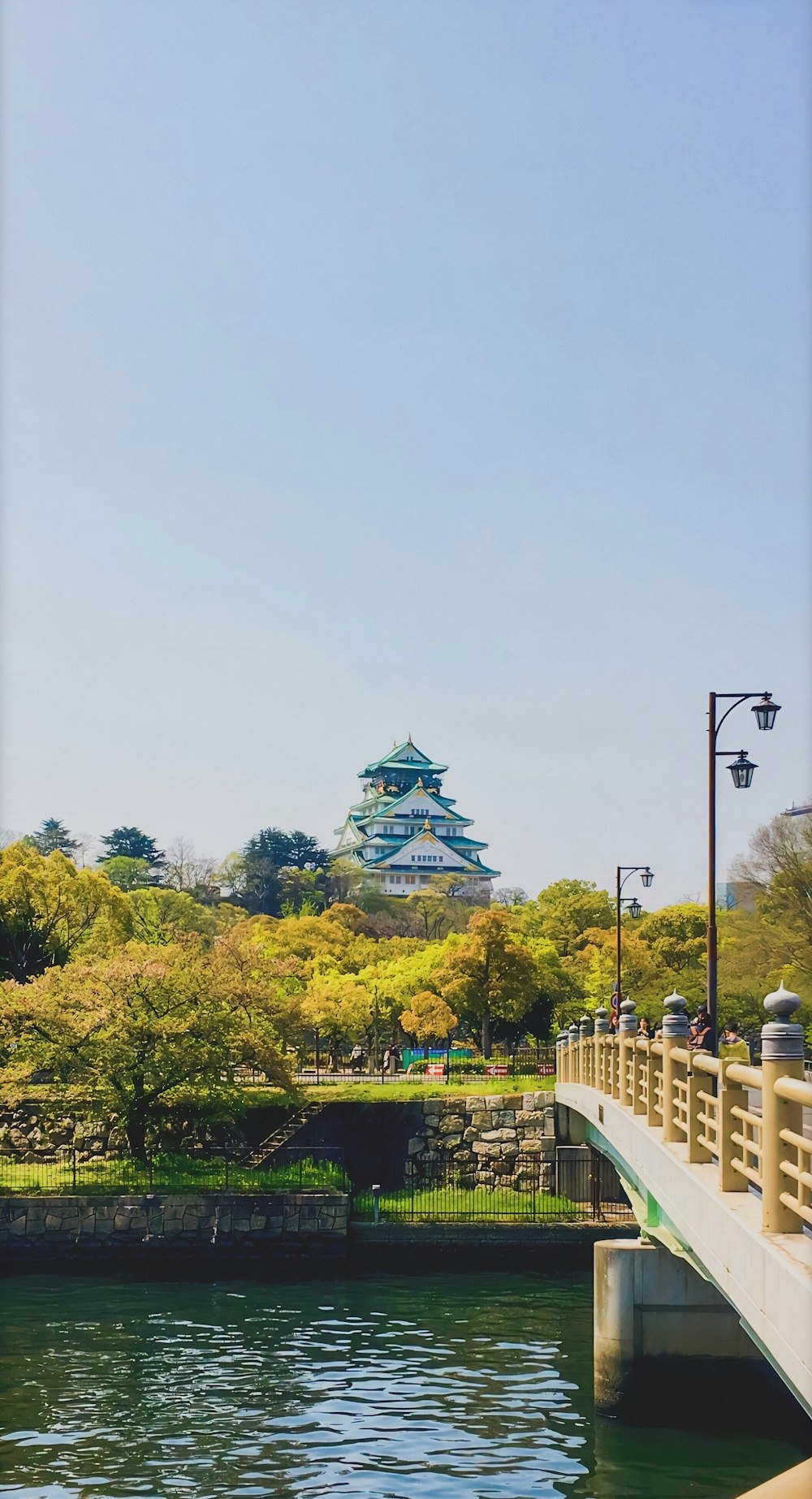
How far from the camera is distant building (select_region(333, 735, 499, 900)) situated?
434ft

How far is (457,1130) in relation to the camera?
3578 centimetres

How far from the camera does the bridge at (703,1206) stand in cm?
791

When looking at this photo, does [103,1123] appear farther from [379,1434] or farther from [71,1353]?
[379,1434]

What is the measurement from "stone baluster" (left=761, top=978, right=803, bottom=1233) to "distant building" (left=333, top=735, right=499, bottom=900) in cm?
11216

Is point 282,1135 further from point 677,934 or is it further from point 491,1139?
point 677,934

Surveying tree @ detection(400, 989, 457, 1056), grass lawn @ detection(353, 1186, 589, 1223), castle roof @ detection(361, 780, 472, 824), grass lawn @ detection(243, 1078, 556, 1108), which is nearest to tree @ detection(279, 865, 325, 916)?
castle roof @ detection(361, 780, 472, 824)

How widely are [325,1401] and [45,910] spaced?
31.2 meters

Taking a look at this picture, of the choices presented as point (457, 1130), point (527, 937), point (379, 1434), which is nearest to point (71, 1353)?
point (379, 1434)

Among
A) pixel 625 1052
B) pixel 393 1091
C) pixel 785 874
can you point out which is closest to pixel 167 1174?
pixel 393 1091

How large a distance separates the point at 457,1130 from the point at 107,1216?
10.5 meters

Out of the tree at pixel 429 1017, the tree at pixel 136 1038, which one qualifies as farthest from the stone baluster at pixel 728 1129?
the tree at pixel 429 1017

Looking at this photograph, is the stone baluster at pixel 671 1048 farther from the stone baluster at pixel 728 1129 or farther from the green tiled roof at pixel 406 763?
the green tiled roof at pixel 406 763

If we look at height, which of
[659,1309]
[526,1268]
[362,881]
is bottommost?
[526,1268]

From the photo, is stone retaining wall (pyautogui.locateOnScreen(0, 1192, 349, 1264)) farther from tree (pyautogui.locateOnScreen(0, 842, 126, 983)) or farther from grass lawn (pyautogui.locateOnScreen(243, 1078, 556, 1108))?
tree (pyautogui.locateOnScreen(0, 842, 126, 983))
